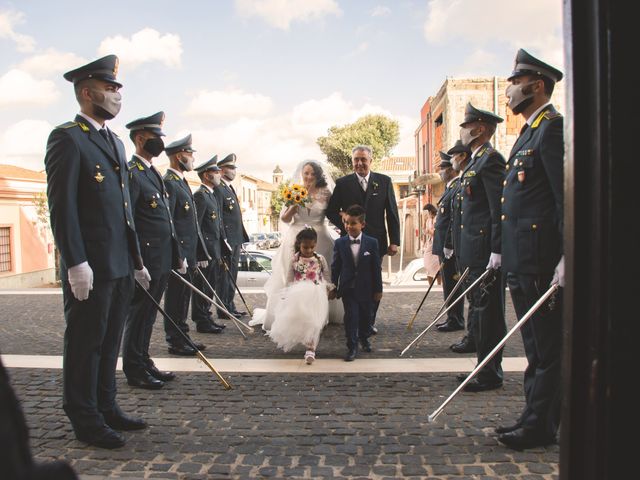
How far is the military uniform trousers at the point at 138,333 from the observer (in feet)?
16.1

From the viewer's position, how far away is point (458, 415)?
4.04m

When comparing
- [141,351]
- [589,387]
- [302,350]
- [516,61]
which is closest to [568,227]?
[589,387]

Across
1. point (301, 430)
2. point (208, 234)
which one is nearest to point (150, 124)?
point (208, 234)

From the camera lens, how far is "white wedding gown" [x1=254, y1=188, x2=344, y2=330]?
7.19m

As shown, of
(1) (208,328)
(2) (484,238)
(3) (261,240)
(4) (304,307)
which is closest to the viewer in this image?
(2) (484,238)

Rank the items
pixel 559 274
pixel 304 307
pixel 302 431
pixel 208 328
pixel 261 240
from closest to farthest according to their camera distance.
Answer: pixel 559 274 → pixel 302 431 → pixel 304 307 → pixel 208 328 → pixel 261 240

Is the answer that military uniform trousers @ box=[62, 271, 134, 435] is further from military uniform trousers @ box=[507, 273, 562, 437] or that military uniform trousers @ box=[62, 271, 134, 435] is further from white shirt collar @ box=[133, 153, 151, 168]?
military uniform trousers @ box=[507, 273, 562, 437]

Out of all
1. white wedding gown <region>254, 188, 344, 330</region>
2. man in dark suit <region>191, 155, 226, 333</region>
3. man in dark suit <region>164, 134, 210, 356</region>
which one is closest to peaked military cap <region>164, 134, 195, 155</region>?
man in dark suit <region>164, 134, 210, 356</region>

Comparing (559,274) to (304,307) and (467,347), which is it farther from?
(304,307)

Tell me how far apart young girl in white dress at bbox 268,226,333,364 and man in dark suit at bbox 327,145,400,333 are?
112 centimetres

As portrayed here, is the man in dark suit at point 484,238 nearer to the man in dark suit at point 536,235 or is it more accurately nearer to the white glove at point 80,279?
the man in dark suit at point 536,235

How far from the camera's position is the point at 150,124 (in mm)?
5051

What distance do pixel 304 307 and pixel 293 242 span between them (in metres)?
1.48

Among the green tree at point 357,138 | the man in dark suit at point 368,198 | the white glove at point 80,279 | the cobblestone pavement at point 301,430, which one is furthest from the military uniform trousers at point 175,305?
the green tree at point 357,138
